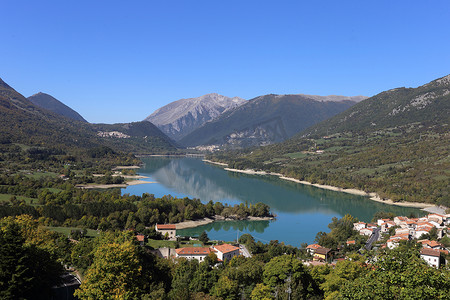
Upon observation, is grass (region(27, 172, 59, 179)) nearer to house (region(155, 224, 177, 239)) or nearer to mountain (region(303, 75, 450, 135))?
house (region(155, 224, 177, 239))

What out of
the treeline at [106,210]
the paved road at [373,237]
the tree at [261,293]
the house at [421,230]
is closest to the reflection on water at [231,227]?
the treeline at [106,210]

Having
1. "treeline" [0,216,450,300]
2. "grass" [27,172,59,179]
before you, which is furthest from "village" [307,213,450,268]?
"grass" [27,172,59,179]

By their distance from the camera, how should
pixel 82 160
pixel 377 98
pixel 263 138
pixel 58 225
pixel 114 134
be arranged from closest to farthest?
1. pixel 58 225
2. pixel 82 160
3. pixel 377 98
4. pixel 114 134
5. pixel 263 138

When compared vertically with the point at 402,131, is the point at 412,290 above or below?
below

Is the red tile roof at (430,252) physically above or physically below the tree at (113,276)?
below

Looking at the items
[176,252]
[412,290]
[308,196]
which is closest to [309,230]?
[176,252]

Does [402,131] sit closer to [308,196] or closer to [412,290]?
[308,196]

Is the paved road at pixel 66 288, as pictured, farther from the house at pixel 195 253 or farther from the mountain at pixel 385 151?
the mountain at pixel 385 151
